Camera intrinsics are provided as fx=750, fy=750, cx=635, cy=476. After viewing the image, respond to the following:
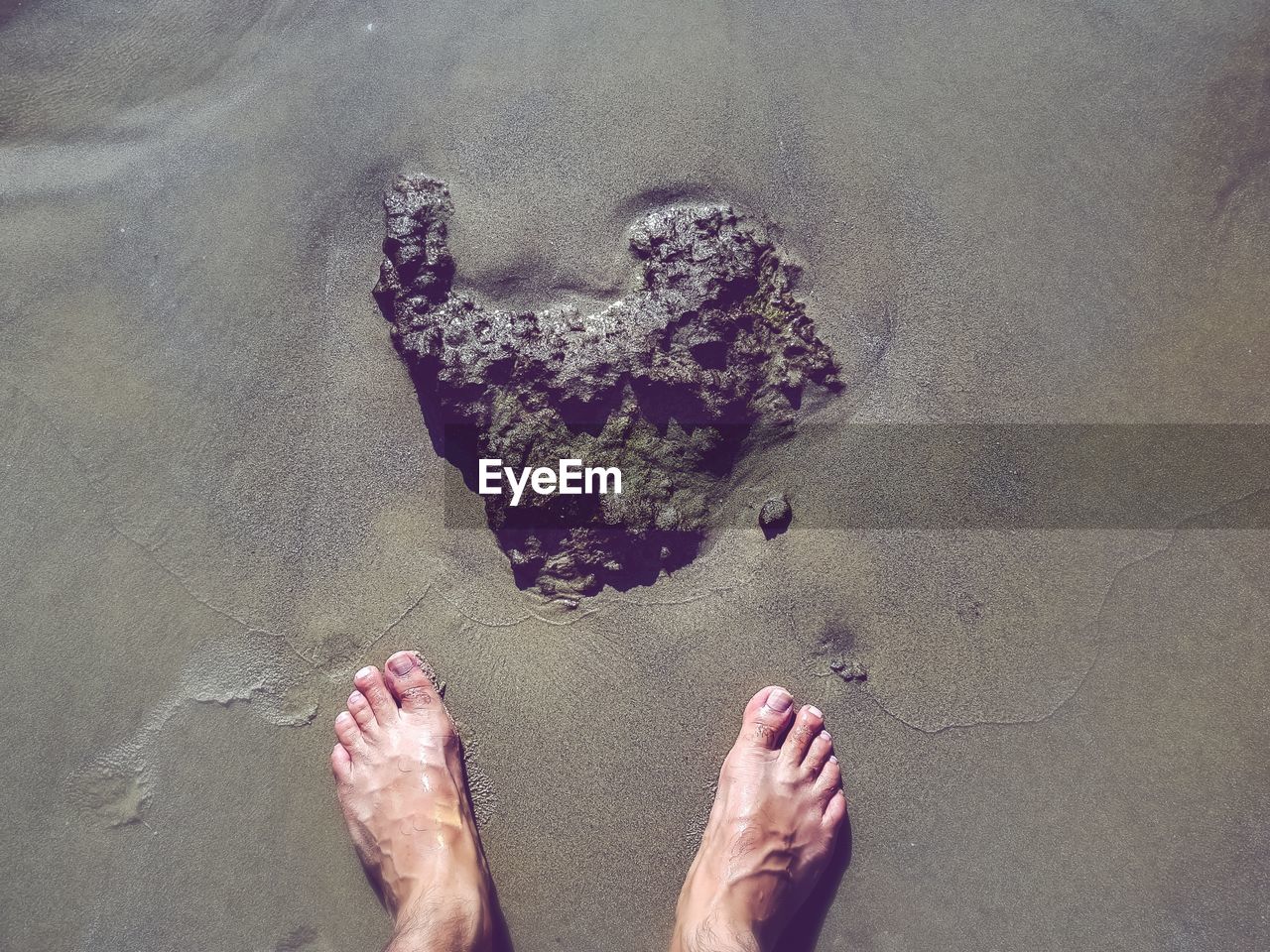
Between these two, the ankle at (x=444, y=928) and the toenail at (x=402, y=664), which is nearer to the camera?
the ankle at (x=444, y=928)

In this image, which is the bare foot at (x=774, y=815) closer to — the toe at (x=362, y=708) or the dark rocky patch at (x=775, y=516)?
the dark rocky patch at (x=775, y=516)

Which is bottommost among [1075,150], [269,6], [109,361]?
[109,361]

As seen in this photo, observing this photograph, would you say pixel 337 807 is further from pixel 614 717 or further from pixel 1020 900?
pixel 1020 900

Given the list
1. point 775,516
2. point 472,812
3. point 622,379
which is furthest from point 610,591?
point 472,812

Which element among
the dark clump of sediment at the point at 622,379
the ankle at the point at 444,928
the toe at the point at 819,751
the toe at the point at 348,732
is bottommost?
the ankle at the point at 444,928

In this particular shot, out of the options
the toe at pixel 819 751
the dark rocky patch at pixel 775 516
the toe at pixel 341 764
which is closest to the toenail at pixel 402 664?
the toe at pixel 341 764

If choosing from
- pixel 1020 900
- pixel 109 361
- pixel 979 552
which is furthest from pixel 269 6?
pixel 1020 900
